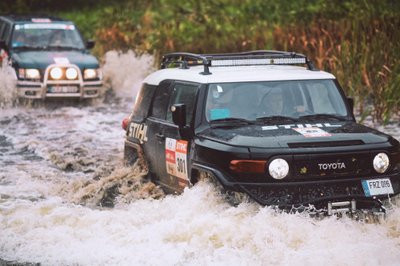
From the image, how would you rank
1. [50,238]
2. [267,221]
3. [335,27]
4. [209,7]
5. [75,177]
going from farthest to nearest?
[209,7]
[335,27]
[75,177]
[50,238]
[267,221]

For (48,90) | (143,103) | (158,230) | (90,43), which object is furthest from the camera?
(90,43)

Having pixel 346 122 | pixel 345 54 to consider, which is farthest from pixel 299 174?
pixel 345 54

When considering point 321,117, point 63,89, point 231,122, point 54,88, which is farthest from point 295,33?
point 231,122

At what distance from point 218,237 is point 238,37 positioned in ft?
46.3

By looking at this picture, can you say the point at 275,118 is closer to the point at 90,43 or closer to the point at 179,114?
the point at 179,114

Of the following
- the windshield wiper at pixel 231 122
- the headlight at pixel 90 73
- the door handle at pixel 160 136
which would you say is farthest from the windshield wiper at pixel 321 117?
the headlight at pixel 90 73

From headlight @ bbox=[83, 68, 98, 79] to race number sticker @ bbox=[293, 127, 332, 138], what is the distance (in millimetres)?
10853

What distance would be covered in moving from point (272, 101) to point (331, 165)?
1.18 metres

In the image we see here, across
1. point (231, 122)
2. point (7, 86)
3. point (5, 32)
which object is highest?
point (231, 122)

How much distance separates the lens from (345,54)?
49.9 feet

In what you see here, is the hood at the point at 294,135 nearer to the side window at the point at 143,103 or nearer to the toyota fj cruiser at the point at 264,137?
the toyota fj cruiser at the point at 264,137

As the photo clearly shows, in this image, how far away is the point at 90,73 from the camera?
60.8 feet

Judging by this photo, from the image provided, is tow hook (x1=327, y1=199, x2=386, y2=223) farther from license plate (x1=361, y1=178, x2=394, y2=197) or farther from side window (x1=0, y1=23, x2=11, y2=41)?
side window (x1=0, y1=23, x2=11, y2=41)

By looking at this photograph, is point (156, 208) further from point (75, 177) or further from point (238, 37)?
point (238, 37)
